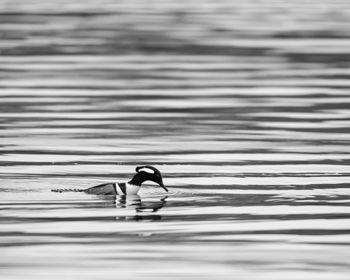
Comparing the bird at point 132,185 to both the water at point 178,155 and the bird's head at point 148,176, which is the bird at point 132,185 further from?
the water at point 178,155

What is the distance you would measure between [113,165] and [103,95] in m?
10.3

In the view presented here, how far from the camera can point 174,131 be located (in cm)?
2434

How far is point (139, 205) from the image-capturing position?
17.1m

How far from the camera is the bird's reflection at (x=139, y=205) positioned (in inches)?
632

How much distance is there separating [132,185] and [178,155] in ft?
12.5

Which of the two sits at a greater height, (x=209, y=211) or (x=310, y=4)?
(x=310, y=4)

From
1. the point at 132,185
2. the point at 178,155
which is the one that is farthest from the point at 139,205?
the point at 178,155

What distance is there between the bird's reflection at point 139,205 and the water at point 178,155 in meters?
0.03

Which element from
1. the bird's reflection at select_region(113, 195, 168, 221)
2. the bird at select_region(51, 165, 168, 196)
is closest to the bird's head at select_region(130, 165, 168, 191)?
the bird at select_region(51, 165, 168, 196)

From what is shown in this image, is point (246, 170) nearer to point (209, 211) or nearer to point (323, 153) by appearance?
point (323, 153)

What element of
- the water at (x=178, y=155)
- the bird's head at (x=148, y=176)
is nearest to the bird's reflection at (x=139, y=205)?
the water at (x=178, y=155)

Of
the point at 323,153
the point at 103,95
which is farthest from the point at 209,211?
the point at 103,95

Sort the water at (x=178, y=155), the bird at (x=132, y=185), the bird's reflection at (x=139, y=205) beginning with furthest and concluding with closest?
the bird at (x=132, y=185), the bird's reflection at (x=139, y=205), the water at (x=178, y=155)

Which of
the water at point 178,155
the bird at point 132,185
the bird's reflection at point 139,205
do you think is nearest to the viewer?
the water at point 178,155
